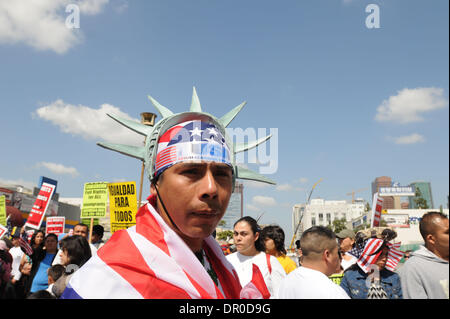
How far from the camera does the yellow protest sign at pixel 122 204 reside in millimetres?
7324

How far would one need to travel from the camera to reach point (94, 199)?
27.5ft

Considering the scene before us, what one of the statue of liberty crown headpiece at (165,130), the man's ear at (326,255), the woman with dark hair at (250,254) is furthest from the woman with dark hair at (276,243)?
the statue of liberty crown headpiece at (165,130)

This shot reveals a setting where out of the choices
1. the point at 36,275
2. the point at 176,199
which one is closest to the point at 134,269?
the point at 176,199

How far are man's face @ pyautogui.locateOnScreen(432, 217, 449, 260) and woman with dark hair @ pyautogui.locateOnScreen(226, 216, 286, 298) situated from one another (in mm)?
3538

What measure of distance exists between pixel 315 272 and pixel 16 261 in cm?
752

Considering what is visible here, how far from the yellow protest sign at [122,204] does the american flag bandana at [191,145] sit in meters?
6.05

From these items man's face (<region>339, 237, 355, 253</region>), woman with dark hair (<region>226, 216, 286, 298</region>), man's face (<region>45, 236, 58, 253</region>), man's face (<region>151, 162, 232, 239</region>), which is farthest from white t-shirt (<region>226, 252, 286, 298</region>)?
man's face (<region>45, 236, 58, 253</region>)

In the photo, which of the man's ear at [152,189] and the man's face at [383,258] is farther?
the man's face at [383,258]

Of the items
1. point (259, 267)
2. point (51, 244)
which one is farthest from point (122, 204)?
point (259, 267)

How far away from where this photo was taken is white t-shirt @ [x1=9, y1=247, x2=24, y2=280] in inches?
264

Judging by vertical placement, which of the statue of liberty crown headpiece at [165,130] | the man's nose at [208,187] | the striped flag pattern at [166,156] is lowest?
the man's nose at [208,187]

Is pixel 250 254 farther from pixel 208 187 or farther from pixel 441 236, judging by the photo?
pixel 441 236

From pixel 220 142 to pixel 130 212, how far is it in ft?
20.7

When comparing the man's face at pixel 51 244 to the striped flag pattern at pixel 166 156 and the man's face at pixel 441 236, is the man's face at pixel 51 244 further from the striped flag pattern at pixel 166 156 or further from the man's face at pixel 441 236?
the man's face at pixel 441 236
